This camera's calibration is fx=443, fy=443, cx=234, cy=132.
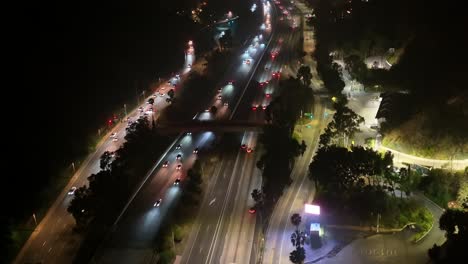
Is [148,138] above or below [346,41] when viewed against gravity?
below

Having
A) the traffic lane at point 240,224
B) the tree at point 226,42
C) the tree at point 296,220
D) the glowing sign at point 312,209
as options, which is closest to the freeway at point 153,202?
the traffic lane at point 240,224

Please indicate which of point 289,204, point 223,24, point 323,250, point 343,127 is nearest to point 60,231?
point 289,204

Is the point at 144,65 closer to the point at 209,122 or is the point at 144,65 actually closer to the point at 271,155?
the point at 209,122

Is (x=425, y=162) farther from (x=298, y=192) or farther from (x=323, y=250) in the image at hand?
(x=323, y=250)

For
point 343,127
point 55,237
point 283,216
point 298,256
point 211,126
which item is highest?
point 343,127

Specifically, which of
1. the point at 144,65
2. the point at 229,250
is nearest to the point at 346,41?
the point at 144,65

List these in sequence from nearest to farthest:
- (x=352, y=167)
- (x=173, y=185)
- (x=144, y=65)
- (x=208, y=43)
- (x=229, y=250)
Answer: (x=229, y=250) → (x=352, y=167) → (x=173, y=185) → (x=144, y=65) → (x=208, y=43)
